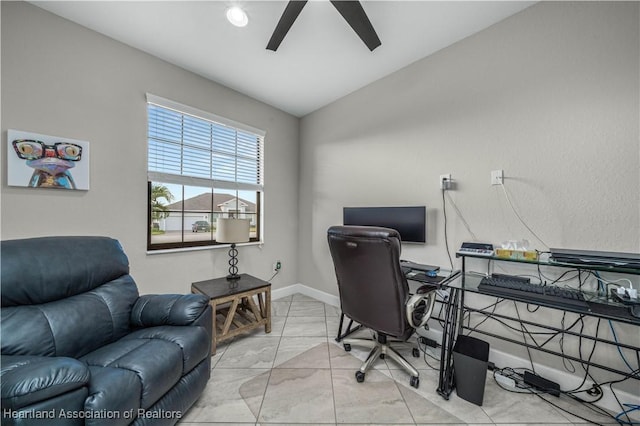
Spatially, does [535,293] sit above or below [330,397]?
above

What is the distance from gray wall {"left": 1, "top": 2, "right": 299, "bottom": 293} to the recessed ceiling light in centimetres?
113

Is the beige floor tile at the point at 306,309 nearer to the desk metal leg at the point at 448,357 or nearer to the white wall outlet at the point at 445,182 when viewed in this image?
the desk metal leg at the point at 448,357

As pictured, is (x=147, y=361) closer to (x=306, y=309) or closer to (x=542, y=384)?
(x=306, y=309)

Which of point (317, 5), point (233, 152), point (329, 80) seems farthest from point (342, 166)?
point (317, 5)

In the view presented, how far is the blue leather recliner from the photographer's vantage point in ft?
3.04

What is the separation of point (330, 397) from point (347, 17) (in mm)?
2573

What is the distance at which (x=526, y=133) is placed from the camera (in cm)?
180

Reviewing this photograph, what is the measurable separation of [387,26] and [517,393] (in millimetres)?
2959

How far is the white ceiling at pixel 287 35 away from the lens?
1.79 metres

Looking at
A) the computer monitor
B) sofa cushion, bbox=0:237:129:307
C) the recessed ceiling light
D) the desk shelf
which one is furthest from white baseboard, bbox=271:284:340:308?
the recessed ceiling light

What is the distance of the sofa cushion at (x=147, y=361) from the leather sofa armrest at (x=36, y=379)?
22 cm

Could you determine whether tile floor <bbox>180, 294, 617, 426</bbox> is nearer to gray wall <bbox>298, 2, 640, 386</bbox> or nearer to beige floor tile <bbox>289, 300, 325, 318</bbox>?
gray wall <bbox>298, 2, 640, 386</bbox>

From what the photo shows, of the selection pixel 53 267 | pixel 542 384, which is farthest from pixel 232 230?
pixel 542 384

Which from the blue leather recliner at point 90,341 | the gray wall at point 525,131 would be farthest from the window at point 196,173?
the gray wall at point 525,131
